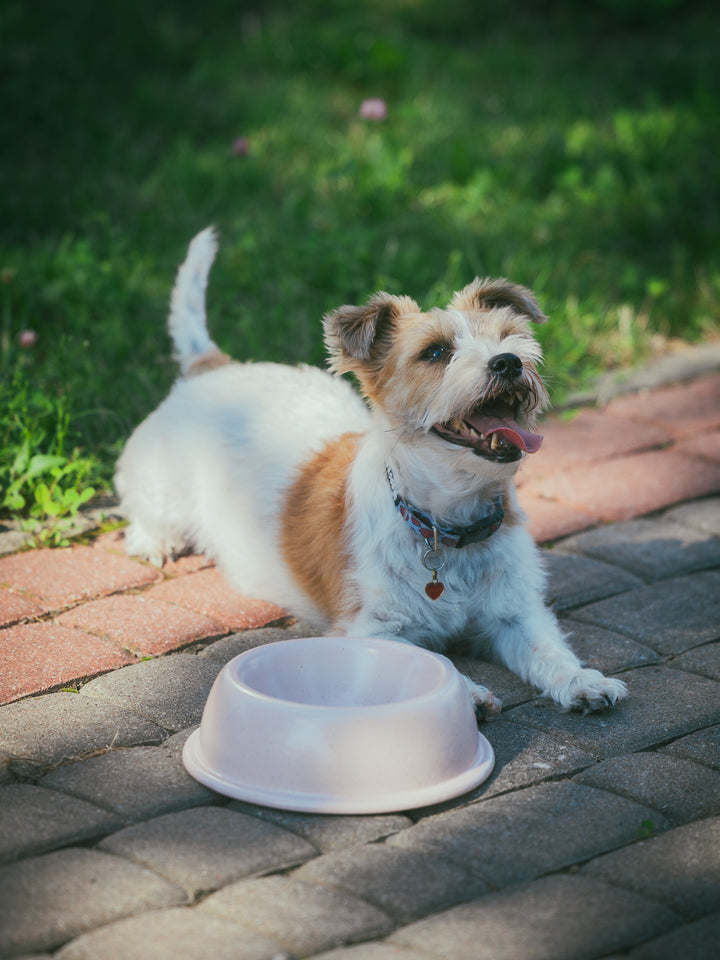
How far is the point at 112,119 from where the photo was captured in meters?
8.27

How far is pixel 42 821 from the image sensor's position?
2410mm

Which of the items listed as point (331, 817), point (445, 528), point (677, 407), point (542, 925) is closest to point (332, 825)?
point (331, 817)

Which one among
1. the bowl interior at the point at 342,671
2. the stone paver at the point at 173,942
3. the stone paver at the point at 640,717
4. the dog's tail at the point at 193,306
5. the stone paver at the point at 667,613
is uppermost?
the dog's tail at the point at 193,306

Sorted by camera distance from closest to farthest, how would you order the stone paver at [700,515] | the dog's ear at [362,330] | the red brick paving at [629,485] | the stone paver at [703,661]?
1. the stone paver at [703,661]
2. the dog's ear at [362,330]
3. the stone paver at [700,515]
4. the red brick paving at [629,485]

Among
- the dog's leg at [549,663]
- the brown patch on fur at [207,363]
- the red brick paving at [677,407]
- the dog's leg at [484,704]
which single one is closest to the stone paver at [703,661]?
the dog's leg at [549,663]

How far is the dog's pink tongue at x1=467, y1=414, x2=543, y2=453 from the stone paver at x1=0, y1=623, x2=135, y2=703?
4.19ft

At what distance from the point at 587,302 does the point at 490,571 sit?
332cm

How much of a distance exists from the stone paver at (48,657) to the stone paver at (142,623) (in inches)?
2.5

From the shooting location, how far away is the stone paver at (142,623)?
339 centimetres

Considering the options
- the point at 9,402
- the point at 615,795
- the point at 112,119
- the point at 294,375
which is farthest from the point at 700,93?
the point at 615,795

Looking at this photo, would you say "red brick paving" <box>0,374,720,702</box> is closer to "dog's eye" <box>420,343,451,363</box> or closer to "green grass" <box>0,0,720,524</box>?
"green grass" <box>0,0,720,524</box>

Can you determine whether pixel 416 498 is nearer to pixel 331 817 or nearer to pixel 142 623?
pixel 142 623

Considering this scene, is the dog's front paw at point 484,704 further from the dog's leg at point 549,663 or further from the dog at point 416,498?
the dog's leg at point 549,663

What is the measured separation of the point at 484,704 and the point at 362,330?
124 cm
